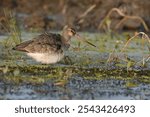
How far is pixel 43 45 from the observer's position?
11344 millimetres

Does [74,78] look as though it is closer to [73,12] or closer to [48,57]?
[48,57]

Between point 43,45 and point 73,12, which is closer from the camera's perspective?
point 43,45

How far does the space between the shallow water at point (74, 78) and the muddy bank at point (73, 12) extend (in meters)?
4.80

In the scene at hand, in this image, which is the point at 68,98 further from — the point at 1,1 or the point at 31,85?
the point at 1,1

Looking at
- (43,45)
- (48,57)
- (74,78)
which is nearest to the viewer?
(74,78)

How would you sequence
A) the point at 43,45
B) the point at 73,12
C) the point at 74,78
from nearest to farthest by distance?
the point at 74,78 < the point at 43,45 < the point at 73,12

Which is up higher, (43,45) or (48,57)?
(43,45)

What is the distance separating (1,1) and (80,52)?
26.3 ft

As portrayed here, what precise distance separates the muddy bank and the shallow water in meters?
4.80

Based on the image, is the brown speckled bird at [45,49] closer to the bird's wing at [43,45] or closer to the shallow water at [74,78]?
the bird's wing at [43,45]

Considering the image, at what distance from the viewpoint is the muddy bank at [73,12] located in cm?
1802

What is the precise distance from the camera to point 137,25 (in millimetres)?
18078

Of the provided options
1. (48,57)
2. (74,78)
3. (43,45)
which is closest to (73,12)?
(43,45)

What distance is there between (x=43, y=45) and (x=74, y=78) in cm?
109
